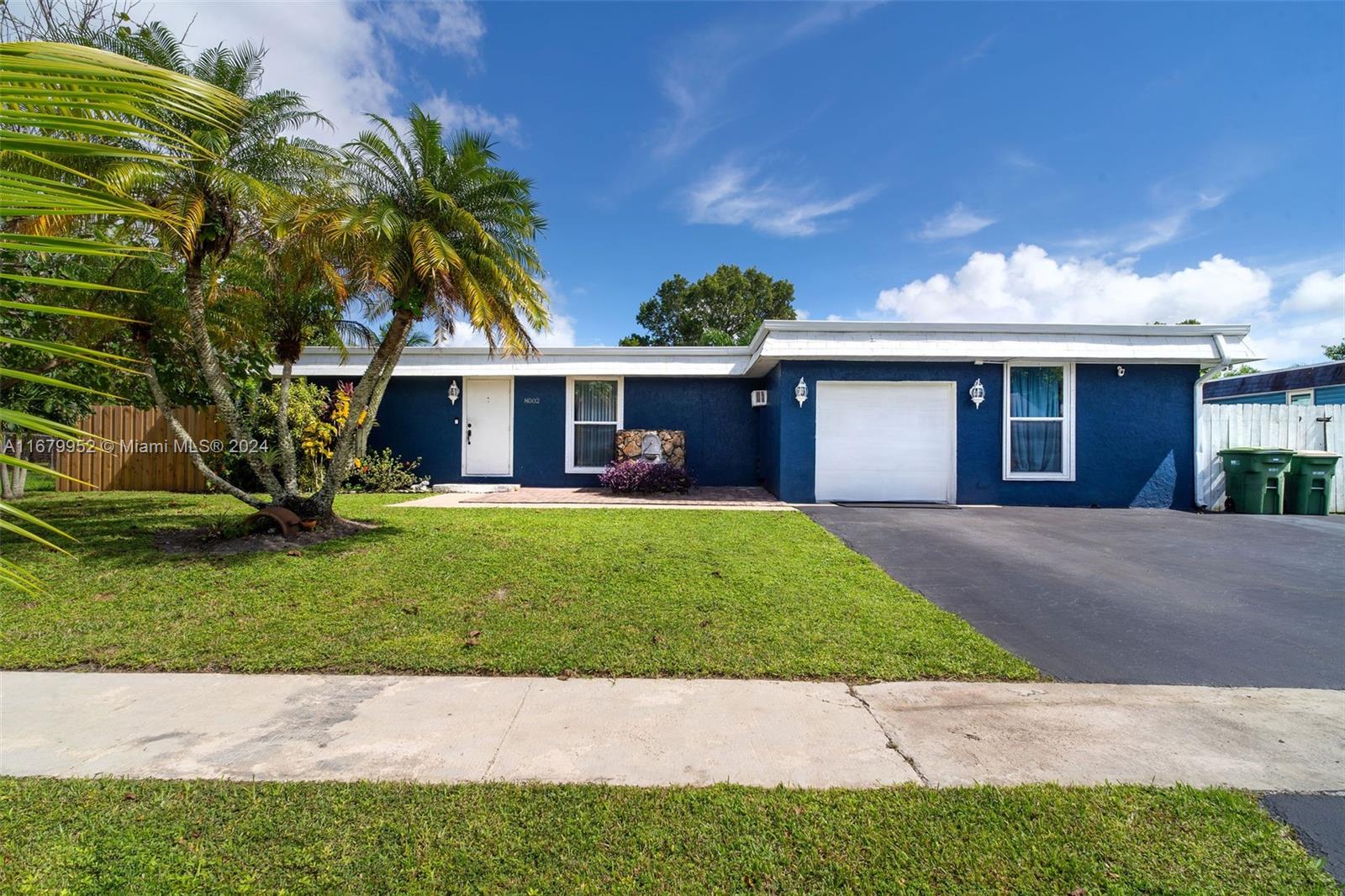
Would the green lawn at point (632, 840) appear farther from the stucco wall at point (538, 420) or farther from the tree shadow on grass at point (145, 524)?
the stucco wall at point (538, 420)

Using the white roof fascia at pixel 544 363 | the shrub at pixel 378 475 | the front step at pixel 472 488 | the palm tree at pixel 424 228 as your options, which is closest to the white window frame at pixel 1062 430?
the white roof fascia at pixel 544 363

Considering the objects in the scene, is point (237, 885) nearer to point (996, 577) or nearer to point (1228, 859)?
point (1228, 859)

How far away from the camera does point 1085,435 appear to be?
433 inches

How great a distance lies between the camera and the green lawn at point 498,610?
3.97m

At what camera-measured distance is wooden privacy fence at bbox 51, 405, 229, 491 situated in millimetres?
12133

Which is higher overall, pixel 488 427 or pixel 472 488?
pixel 488 427

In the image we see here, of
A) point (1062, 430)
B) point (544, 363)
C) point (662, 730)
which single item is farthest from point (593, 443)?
point (662, 730)

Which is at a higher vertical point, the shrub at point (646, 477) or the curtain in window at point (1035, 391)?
the curtain in window at point (1035, 391)

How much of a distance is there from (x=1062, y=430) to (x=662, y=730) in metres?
10.9

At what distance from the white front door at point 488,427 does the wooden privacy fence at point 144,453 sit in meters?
4.75

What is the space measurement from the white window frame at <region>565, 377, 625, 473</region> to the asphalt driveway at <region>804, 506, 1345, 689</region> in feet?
18.2

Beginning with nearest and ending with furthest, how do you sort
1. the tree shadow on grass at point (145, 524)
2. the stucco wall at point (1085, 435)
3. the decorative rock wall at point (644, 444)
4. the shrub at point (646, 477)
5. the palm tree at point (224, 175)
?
1. the palm tree at point (224, 175)
2. the tree shadow on grass at point (145, 524)
3. the stucco wall at point (1085, 435)
4. the shrub at point (646, 477)
5. the decorative rock wall at point (644, 444)

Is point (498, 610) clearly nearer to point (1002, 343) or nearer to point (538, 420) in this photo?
point (538, 420)

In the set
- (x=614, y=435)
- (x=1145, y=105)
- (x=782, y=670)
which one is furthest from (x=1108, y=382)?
(x=782, y=670)
